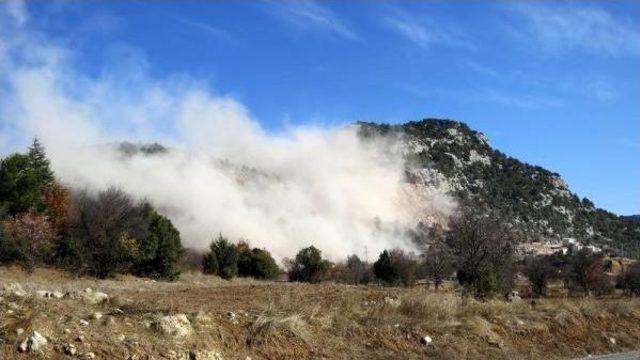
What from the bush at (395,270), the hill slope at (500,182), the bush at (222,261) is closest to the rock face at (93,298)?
the bush at (222,261)

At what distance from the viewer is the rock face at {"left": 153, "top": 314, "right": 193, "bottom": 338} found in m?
10.2

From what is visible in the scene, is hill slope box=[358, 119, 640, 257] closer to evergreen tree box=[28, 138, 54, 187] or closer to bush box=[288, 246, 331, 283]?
bush box=[288, 246, 331, 283]

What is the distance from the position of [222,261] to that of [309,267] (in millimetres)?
9232

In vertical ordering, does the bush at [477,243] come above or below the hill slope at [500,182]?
below

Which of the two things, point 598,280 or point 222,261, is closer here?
point 222,261

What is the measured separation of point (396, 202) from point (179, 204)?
6098 centimetres

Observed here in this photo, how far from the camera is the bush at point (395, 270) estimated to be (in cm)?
6138

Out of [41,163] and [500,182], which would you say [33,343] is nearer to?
[41,163]

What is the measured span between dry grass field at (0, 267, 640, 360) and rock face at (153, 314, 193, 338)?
5 cm

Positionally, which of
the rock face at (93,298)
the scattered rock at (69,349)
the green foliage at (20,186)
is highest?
the green foliage at (20,186)

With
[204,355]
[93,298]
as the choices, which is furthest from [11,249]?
[204,355]

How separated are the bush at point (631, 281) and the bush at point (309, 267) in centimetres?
3434

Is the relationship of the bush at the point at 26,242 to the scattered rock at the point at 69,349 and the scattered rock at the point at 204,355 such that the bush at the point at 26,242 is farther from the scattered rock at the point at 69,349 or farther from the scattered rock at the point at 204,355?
the scattered rock at the point at 69,349

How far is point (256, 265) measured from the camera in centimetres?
6544
